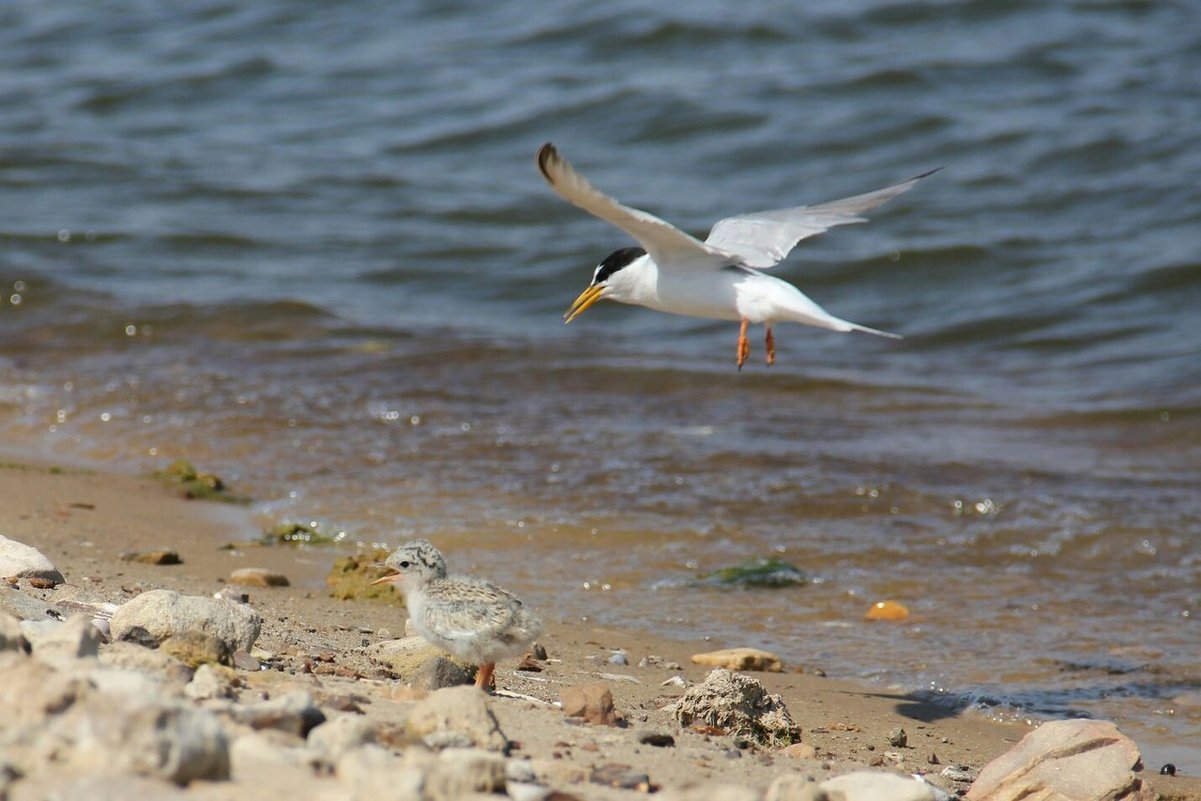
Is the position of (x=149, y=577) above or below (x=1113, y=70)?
below

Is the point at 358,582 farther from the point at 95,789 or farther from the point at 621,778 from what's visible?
the point at 95,789

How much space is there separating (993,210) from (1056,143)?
1434 mm

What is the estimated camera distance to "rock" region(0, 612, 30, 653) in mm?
3314

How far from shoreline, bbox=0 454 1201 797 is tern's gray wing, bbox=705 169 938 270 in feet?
6.46

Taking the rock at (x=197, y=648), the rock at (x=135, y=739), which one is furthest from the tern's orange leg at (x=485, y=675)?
the rock at (x=135, y=739)

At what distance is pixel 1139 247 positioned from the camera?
530 inches

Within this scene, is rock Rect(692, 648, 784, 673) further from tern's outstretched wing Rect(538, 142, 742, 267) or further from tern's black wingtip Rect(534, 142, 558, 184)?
tern's black wingtip Rect(534, 142, 558, 184)

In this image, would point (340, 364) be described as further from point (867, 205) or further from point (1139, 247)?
point (1139, 247)

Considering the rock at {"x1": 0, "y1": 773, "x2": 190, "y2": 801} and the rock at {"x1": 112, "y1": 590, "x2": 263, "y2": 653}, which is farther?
the rock at {"x1": 112, "y1": 590, "x2": 263, "y2": 653}

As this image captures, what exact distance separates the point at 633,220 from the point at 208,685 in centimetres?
314

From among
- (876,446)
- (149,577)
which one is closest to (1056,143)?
(876,446)

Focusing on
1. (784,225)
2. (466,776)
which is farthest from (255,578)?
(466,776)

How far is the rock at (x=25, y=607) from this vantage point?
13.6ft

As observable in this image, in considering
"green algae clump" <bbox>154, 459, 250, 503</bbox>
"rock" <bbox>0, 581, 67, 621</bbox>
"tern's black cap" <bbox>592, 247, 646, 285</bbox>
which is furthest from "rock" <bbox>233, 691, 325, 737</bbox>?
"green algae clump" <bbox>154, 459, 250, 503</bbox>
